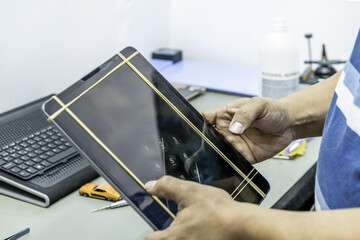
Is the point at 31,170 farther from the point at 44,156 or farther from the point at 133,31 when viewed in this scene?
the point at 133,31

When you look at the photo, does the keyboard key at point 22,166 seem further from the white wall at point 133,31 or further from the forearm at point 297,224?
the forearm at point 297,224

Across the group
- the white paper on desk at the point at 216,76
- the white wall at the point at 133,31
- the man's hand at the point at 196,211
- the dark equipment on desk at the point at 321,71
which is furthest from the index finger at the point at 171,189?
the dark equipment on desk at the point at 321,71

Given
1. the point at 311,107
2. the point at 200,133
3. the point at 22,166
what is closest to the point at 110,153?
the point at 200,133

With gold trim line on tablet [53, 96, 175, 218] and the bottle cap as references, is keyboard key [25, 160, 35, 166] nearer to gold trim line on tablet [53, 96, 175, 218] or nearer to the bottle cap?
gold trim line on tablet [53, 96, 175, 218]

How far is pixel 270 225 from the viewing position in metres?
0.51

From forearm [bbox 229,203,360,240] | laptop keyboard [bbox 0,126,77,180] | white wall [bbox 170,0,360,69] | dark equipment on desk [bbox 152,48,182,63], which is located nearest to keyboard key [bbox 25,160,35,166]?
laptop keyboard [bbox 0,126,77,180]

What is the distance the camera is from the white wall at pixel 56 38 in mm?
979

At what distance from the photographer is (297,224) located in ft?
1.65

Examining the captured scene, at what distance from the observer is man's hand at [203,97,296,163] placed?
2.61ft

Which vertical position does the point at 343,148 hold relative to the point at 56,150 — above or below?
above

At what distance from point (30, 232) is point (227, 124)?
0.38 meters

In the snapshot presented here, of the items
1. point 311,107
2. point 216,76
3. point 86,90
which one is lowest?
point 216,76

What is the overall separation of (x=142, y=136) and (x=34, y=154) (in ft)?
0.96

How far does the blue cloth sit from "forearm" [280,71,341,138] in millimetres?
138
